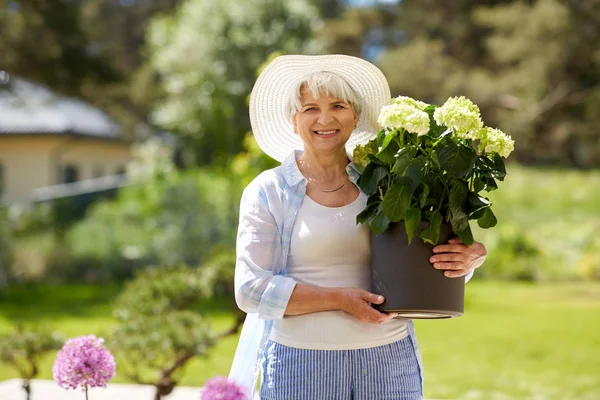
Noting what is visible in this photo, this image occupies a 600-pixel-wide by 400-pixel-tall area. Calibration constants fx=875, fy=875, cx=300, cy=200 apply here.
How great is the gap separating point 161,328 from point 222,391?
236 centimetres

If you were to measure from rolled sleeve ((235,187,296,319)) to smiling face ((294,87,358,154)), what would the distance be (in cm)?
20

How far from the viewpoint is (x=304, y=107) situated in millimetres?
2299

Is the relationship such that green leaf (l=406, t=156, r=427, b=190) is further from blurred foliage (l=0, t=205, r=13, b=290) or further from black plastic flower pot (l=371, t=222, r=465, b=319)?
blurred foliage (l=0, t=205, r=13, b=290)

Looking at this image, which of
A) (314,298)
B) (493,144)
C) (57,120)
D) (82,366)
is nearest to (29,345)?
(82,366)

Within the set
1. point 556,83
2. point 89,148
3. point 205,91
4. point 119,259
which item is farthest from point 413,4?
point 119,259

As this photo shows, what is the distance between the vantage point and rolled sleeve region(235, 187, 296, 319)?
85.4 inches

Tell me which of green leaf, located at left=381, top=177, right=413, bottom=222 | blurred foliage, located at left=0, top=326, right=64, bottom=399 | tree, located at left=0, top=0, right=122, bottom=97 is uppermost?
tree, located at left=0, top=0, right=122, bottom=97

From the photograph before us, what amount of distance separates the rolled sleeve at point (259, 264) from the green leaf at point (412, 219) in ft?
1.03

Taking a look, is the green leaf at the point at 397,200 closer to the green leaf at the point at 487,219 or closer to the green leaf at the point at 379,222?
the green leaf at the point at 379,222

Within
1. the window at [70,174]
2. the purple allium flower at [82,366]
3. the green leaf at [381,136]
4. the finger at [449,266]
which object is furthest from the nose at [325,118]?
the window at [70,174]

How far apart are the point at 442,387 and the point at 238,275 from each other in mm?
4593

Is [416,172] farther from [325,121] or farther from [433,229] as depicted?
[325,121]

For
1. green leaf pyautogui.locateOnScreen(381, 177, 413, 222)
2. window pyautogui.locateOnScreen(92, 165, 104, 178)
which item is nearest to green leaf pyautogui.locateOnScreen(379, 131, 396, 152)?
green leaf pyautogui.locateOnScreen(381, 177, 413, 222)

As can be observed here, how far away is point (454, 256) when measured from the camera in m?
2.19
